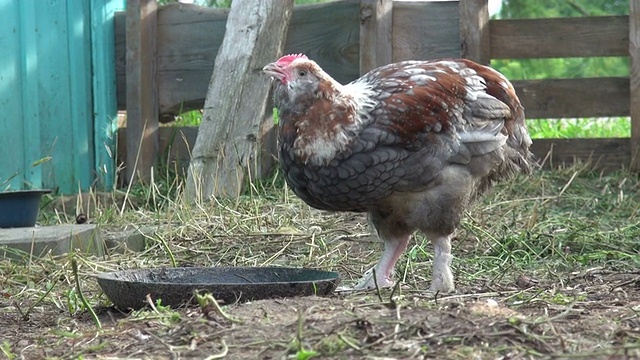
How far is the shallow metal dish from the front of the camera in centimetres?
421

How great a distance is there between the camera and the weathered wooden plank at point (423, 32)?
27.3ft

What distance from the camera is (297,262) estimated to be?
5.69m

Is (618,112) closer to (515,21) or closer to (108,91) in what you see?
(515,21)

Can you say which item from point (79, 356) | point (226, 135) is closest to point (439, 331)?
point (79, 356)

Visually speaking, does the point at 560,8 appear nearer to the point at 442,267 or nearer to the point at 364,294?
the point at 442,267

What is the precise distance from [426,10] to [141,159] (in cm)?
264

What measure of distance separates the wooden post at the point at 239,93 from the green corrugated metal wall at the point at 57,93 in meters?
0.97

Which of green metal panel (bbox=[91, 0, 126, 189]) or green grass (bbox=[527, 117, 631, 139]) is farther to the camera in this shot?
green grass (bbox=[527, 117, 631, 139])

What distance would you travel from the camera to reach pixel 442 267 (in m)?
4.80

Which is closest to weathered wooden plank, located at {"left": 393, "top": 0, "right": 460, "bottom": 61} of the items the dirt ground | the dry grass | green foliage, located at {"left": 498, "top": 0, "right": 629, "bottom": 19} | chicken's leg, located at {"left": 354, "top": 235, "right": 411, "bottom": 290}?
the dry grass

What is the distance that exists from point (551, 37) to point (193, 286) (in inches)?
195

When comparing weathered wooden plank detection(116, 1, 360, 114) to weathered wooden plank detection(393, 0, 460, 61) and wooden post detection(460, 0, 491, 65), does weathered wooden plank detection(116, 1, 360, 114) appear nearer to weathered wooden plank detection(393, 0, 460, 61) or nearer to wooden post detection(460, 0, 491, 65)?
weathered wooden plank detection(393, 0, 460, 61)

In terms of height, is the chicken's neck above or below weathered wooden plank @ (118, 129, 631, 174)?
above

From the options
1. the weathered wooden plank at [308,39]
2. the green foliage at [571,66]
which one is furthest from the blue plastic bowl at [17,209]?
the green foliage at [571,66]
